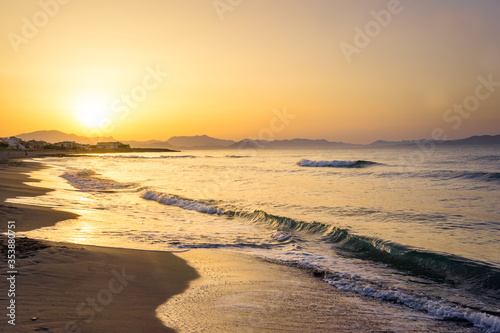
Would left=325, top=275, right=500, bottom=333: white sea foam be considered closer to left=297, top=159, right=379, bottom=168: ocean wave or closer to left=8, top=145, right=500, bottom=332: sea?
left=8, top=145, right=500, bottom=332: sea

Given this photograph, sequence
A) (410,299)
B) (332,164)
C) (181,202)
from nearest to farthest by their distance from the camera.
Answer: (410,299) < (181,202) < (332,164)

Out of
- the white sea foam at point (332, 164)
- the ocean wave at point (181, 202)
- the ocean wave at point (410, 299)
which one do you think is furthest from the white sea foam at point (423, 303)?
the white sea foam at point (332, 164)

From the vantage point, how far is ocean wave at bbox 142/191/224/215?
16431 mm

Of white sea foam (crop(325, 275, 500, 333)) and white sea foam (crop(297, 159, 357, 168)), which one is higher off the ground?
white sea foam (crop(297, 159, 357, 168))

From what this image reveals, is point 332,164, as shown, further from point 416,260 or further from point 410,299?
point 410,299

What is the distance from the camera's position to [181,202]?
1866cm

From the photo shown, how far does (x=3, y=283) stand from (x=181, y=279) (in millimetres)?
3030

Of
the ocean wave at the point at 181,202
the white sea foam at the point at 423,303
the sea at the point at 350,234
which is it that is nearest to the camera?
the white sea foam at the point at 423,303

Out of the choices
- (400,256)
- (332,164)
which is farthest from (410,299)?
(332,164)

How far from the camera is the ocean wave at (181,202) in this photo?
16431 millimetres

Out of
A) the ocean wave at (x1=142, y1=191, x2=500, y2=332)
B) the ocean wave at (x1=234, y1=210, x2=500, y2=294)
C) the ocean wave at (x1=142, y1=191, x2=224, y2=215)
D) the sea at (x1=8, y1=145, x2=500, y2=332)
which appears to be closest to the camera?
the ocean wave at (x1=142, y1=191, x2=500, y2=332)

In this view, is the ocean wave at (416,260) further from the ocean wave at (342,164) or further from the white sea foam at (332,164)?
the white sea foam at (332,164)

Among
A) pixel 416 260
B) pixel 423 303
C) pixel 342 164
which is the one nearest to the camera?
pixel 423 303

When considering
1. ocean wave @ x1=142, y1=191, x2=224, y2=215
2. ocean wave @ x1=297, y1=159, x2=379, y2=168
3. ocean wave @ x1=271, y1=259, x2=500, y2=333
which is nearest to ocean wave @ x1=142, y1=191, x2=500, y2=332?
ocean wave @ x1=271, y1=259, x2=500, y2=333
